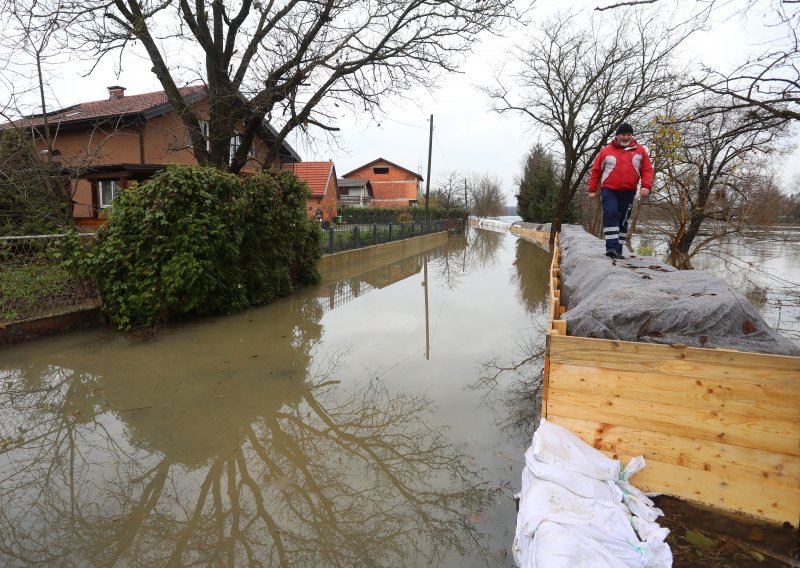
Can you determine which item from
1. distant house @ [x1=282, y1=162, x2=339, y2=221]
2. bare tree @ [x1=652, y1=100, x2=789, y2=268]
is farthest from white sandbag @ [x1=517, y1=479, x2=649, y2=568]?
distant house @ [x1=282, y1=162, x2=339, y2=221]

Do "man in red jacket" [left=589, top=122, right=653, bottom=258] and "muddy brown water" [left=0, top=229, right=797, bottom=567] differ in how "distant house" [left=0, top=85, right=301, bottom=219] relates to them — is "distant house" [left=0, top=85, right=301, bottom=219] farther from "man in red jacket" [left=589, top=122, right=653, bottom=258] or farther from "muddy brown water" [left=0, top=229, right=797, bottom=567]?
"man in red jacket" [left=589, top=122, right=653, bottom=258]

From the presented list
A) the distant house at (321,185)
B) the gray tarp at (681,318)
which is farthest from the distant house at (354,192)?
the gray tarp at (681,318)

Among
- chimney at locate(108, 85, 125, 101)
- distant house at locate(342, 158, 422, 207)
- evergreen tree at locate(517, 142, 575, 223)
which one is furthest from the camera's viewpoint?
distant house at locate(342, 158, 422, 207)

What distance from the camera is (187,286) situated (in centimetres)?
652

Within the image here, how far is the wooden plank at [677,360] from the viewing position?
7.18 feet

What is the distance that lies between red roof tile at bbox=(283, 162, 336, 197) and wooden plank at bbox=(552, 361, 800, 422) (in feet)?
98.4

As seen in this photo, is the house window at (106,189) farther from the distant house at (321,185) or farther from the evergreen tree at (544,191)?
the evergreen tree at (544,191)

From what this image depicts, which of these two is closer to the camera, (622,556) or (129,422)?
(622,556)

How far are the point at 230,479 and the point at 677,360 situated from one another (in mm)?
2831

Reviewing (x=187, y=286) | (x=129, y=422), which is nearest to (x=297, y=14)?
(x=187, y=286)

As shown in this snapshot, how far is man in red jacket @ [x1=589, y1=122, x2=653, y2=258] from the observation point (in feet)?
16.7

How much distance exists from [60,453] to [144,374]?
1553mm

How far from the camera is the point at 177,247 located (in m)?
6.52

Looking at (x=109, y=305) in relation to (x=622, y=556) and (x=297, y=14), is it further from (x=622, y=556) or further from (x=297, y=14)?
(x=297, y=14)
